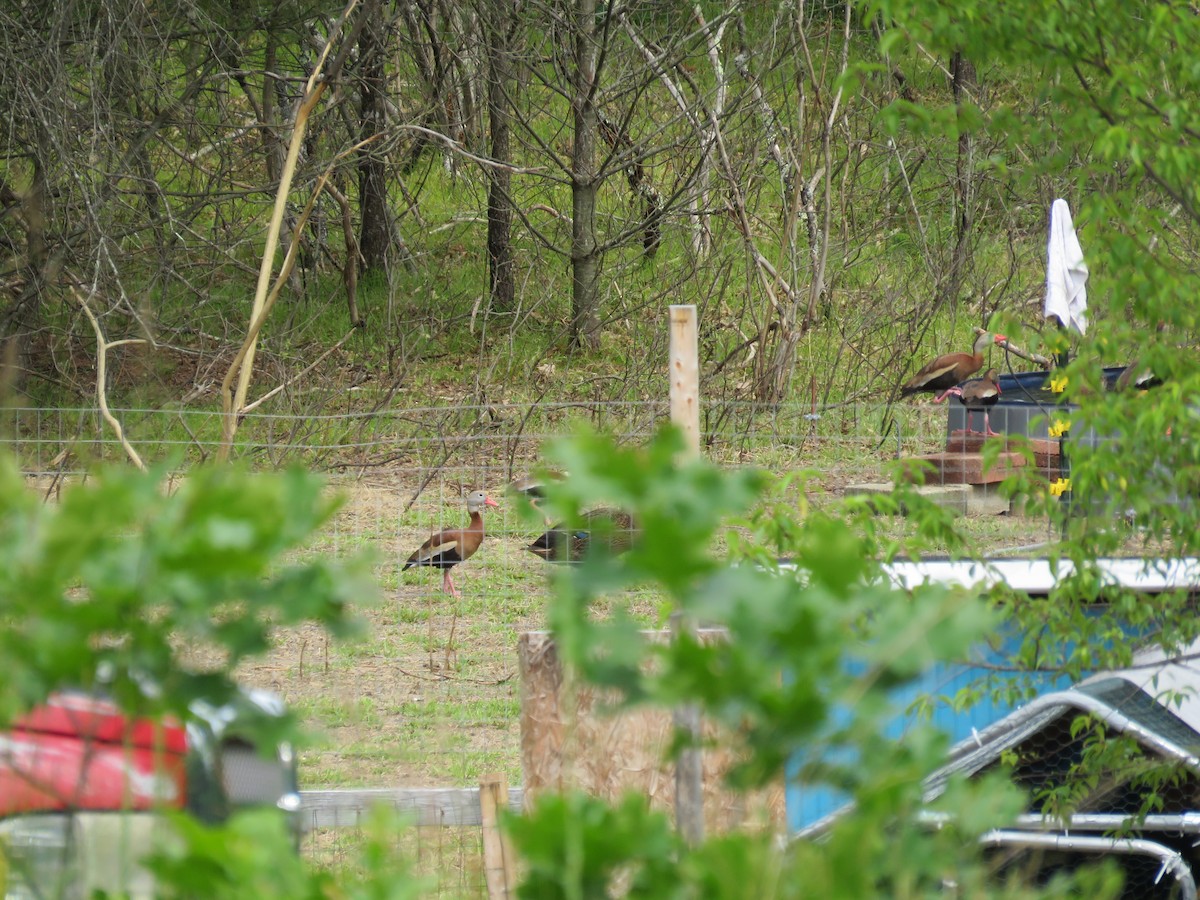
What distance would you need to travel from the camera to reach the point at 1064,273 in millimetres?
7297

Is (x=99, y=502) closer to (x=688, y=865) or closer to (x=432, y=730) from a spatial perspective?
(x=688, y=865)

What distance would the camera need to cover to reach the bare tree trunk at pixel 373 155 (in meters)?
10.9

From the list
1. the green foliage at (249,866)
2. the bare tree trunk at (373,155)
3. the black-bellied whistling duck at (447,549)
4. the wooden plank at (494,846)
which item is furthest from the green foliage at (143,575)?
the bare tree trunk at (373,155)

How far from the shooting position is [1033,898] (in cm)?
119

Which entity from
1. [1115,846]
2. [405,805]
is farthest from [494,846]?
[1115,846]

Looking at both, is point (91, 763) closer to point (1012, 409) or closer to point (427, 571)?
point (427, 571)

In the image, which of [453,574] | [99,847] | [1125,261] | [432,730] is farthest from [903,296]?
[99,847]

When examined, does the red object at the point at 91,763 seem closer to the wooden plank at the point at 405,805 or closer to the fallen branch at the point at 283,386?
the wooden plank at the point at 405,805

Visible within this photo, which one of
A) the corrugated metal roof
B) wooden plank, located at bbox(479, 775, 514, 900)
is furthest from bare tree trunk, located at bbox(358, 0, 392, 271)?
the corrugated metal roof

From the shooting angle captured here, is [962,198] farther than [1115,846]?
Yes

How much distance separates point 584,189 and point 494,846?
8289 mm

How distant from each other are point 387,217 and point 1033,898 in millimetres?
12333

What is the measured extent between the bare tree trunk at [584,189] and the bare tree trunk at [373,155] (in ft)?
5.33

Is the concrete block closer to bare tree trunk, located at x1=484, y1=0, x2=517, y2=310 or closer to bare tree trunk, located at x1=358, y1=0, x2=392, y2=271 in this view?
bare tree trunk, located at x1=484, y1=0, x2=517, y2=310
